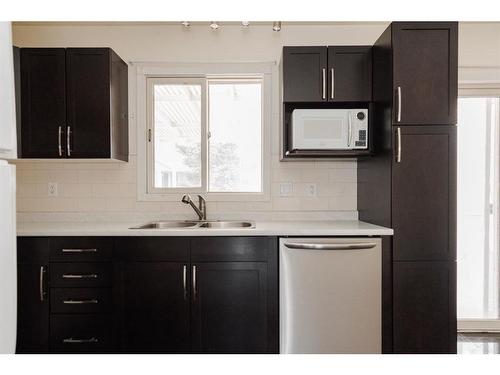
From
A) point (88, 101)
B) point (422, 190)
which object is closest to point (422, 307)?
point (422, 190)

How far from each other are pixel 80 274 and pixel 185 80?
166 centimetres

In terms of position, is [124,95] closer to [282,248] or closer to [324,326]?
[282,248]

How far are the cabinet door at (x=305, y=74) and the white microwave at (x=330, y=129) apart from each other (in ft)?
0.43

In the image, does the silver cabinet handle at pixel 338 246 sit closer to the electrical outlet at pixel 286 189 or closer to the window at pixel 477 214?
the electrical outlet at pixel 286 189

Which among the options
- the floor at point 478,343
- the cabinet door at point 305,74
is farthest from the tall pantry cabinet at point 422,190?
the floor at point 478,343

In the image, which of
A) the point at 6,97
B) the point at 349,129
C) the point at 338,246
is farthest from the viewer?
the point at 349,129

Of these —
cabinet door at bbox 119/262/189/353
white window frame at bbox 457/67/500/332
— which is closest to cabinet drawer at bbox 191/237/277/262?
cabinet door at bbox 119/262/189/353

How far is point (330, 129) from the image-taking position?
2447 millimetres

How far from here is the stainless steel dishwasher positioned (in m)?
2.16

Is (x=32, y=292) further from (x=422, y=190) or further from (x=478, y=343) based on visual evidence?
(x=478, y=343)

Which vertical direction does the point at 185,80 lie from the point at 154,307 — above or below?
above

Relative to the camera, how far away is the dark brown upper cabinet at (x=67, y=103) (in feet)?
8.02
